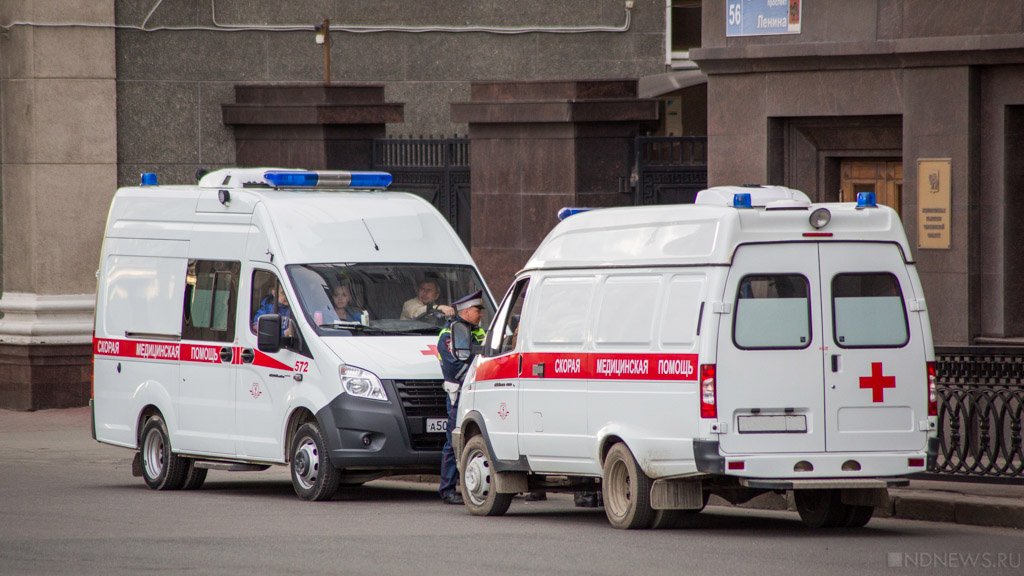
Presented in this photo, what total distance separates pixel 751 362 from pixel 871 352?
2.72 ft

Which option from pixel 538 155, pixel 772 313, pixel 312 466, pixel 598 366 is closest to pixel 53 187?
pixel 538 155

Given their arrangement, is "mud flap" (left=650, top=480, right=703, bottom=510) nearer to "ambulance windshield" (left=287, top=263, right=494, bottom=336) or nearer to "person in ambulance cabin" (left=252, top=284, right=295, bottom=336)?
"ambulance windshield" (left=287, top=263, right=494, bottom=336)

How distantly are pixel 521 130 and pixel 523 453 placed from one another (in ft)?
26.6

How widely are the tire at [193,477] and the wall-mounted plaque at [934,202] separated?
268 inches

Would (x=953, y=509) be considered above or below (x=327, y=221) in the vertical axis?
below

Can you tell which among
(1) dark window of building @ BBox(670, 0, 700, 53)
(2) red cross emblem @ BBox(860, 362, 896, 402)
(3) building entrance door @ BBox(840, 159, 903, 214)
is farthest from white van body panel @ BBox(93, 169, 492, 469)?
(1) dark window of building @ BBox(670, 0, 700, 53)

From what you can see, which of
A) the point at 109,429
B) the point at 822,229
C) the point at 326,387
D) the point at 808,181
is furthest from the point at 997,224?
the point at 109,429

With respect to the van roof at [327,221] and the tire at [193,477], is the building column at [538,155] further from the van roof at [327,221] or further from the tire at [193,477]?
the tire at [193,477]

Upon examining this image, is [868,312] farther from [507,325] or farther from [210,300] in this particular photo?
[210,300]

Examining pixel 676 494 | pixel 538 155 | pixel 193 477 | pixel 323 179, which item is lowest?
pixel 193 477

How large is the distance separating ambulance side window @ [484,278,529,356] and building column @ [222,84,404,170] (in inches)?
362

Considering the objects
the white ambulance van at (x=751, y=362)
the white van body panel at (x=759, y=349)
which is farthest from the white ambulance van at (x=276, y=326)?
the white van body panel at (x=759, y=349)

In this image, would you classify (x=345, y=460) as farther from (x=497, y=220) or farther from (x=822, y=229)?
(x=497, y=220)

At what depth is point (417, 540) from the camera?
11609 mm
